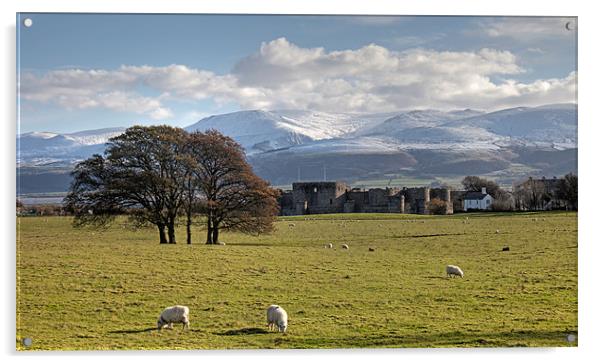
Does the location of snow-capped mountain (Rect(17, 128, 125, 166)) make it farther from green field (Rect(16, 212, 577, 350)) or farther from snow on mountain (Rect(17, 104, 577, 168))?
green field (Rect(16, 212, 577, 350))

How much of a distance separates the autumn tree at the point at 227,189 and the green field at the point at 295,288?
0.26 meters

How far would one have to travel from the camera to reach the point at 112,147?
26.9ft

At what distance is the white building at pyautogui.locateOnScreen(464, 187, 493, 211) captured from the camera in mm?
8508

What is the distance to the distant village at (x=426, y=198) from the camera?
807cm

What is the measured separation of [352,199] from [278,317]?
154 inches

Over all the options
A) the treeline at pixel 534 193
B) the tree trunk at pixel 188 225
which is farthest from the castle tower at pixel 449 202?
the tree trunk at pixel 188 225

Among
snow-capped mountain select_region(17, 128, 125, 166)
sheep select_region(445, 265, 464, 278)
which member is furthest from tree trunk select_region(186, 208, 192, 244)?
sheep select_region(445, 265, 464, 278)

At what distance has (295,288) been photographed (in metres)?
8.16

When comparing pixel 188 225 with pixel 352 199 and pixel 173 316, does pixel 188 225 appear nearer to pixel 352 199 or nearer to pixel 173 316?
pixel 173 316

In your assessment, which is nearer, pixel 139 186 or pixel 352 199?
pixel 139 186

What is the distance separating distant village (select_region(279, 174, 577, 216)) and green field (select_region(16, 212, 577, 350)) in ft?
0.80

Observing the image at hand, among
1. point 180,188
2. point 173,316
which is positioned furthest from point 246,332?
point 180,188
